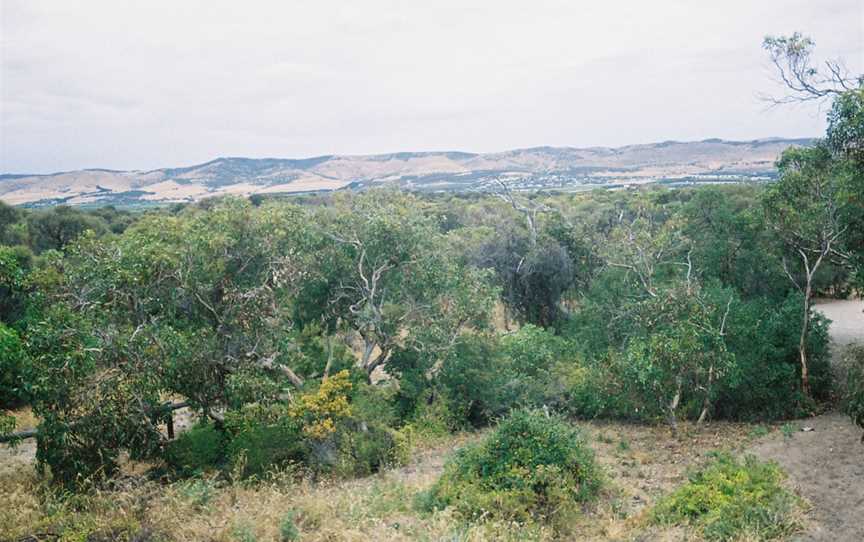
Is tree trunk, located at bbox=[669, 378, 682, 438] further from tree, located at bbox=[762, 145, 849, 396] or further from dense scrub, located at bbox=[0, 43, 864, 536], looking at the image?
tree, located at bbox=[762, 145, 849, 396]

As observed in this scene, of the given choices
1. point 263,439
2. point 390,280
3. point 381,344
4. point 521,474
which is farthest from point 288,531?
point 390,280

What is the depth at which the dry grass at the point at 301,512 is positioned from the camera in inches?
260

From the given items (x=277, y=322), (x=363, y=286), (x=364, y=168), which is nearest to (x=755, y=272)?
(x=363, y=286)

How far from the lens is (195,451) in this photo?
1130 centimetres

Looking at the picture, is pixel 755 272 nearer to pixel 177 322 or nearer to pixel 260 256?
pixel 260 256

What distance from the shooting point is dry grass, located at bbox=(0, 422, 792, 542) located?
660 centimetres

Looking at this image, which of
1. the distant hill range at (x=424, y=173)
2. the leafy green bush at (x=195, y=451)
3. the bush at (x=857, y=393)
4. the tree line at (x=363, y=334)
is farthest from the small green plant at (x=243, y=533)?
the distant hill range at (x=424, y=173)

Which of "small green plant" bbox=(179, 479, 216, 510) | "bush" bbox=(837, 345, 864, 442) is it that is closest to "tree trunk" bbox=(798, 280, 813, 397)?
"bush" bbox=(837, 345, 864, 442)

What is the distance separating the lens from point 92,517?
6.93 m

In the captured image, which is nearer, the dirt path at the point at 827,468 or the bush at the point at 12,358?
the dirt path at the point at 827,468

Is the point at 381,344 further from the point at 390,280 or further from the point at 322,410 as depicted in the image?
the point at 322,410

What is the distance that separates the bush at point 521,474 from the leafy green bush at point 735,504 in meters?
1.16

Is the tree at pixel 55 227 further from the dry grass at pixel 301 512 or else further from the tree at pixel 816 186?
the tree at pixel 816 186

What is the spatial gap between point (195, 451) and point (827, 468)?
10.5 m
